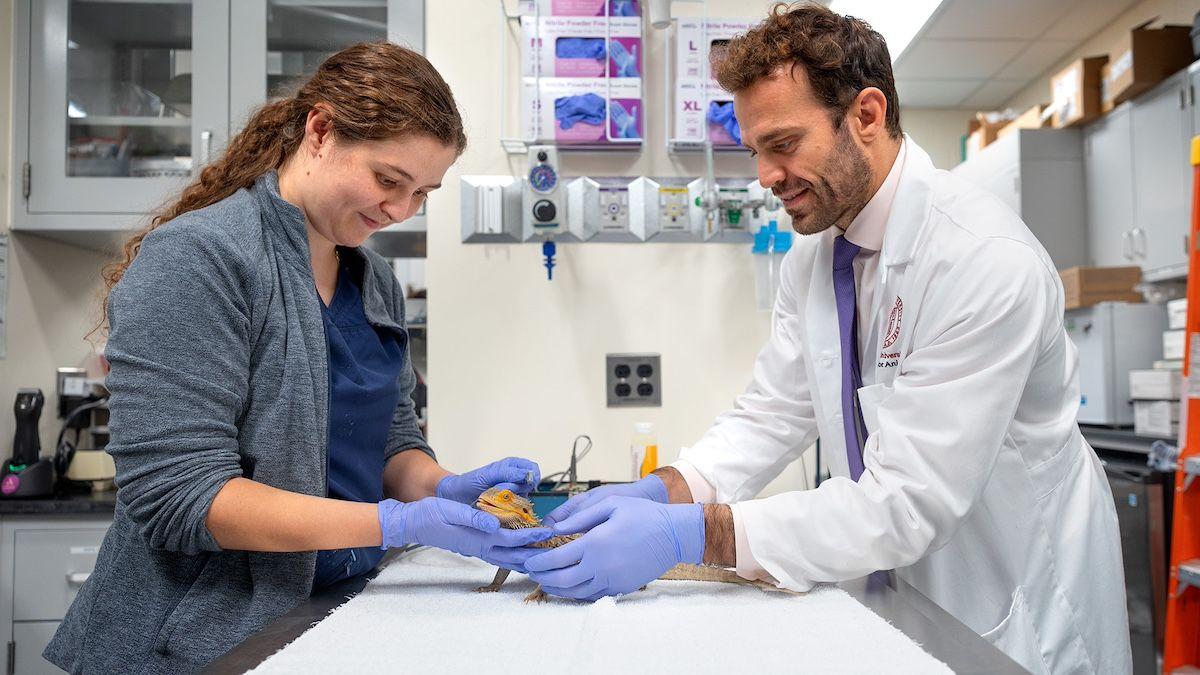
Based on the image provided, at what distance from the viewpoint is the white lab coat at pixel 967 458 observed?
40.9 inches

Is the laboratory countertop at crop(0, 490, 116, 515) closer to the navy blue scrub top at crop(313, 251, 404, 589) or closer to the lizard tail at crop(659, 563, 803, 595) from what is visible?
the navy blue scrub top at crop(313, 251, 404, 589)

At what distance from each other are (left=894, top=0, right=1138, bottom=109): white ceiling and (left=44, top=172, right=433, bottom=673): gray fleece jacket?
11.1 ft

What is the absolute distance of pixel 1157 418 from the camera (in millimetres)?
2850

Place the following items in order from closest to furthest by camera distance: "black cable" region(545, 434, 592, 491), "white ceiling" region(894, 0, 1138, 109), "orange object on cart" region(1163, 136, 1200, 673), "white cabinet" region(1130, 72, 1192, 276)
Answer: "black cable" region(545, 434, 592, 491), "orange object on cart" region(1163, 136, 1200, 673), "white cabinet" region(1130, 72, 1192, 276), "white ceiling" region(894, 0, 1138, 109)

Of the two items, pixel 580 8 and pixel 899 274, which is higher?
pixel 580 8

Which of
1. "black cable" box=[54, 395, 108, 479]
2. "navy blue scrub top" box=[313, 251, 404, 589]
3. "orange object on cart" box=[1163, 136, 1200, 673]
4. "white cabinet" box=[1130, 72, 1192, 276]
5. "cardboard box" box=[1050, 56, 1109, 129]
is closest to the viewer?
"navy blue scrub top" box=[313, 251, 404, 589]

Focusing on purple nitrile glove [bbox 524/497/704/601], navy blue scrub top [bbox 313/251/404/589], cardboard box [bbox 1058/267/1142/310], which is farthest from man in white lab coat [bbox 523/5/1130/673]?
cardboard box [bbox 1058/267/1142/310]

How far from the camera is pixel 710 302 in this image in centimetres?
230

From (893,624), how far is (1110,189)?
3.61 metres

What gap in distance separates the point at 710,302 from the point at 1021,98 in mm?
4047

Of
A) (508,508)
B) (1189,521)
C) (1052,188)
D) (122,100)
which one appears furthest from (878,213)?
(1052,188)

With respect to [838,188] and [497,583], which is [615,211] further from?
[497,583]

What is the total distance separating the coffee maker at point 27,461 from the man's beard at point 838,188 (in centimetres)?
214

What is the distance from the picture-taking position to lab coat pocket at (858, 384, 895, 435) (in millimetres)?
1214
